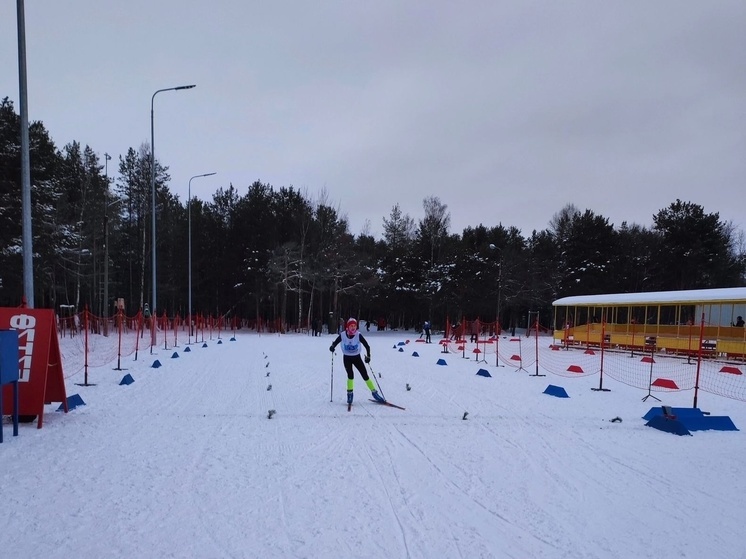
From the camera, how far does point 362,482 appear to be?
5680 millimetres

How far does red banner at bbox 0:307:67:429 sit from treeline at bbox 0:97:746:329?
34651 millimetres

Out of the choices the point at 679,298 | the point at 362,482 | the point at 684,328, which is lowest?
the point at 684,328

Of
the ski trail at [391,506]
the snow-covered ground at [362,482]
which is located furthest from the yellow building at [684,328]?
the ski trail at [391,506]

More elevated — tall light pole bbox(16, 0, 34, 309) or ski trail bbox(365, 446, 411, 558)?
tall light pole bbox(16, 0, 34, 309)

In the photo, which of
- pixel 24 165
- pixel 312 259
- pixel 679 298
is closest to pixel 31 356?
pixel 24 165

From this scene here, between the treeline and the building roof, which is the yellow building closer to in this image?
the building roof

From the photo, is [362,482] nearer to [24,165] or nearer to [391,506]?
[391,506]

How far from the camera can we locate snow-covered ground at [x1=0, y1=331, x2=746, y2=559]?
4.22 m

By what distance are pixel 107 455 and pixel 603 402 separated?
1016cm

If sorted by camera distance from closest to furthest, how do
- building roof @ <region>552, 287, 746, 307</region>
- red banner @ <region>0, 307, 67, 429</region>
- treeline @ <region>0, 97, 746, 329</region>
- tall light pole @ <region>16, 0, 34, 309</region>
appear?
red banner @ <region>0, 307, 67, 429</region>
tall light pole @ <region>16, 0, 34, 309</region>
building roof @ <region>552, 287, 746, 307</region>
treeline @ <region>0, 97, 746, 329</region>

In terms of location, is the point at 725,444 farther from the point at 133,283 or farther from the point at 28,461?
the point at 133,283

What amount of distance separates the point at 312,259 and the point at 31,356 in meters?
38.4

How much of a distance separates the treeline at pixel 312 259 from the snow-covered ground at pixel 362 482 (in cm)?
3509

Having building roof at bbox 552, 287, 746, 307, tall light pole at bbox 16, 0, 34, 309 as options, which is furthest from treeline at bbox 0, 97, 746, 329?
tall light pole at bbox 16, 0, 34, 309
